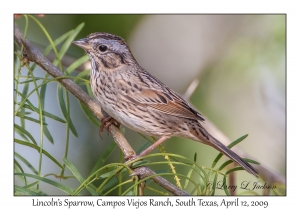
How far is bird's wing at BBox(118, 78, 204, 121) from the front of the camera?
3.97 meters

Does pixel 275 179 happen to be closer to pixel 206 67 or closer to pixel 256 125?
pixel 256 125

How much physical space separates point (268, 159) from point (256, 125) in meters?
0.42

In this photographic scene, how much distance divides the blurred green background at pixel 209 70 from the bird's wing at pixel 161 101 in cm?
79

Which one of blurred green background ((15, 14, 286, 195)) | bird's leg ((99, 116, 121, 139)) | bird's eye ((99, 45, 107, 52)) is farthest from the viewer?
blurred green background ((15, 14, 286, 195))

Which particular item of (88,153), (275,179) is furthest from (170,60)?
(275,179)

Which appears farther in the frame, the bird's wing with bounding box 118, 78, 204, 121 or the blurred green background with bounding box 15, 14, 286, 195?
the blurred green background with bounding box 15, 14, 286, 195

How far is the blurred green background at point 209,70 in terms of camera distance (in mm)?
4785

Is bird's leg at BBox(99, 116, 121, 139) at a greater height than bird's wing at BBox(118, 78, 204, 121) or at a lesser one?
lesser

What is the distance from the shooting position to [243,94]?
5375 millimetres

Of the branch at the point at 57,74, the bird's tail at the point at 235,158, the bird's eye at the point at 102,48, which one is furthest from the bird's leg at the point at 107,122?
the bird's tail at the point at 235,158

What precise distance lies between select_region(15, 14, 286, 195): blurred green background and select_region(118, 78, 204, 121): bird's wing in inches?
31.3

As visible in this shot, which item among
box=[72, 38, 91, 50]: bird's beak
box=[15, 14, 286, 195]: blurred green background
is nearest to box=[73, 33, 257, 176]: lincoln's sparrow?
box=[72, 38, 91, 50]: bird's beak

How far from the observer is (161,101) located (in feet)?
13.5
